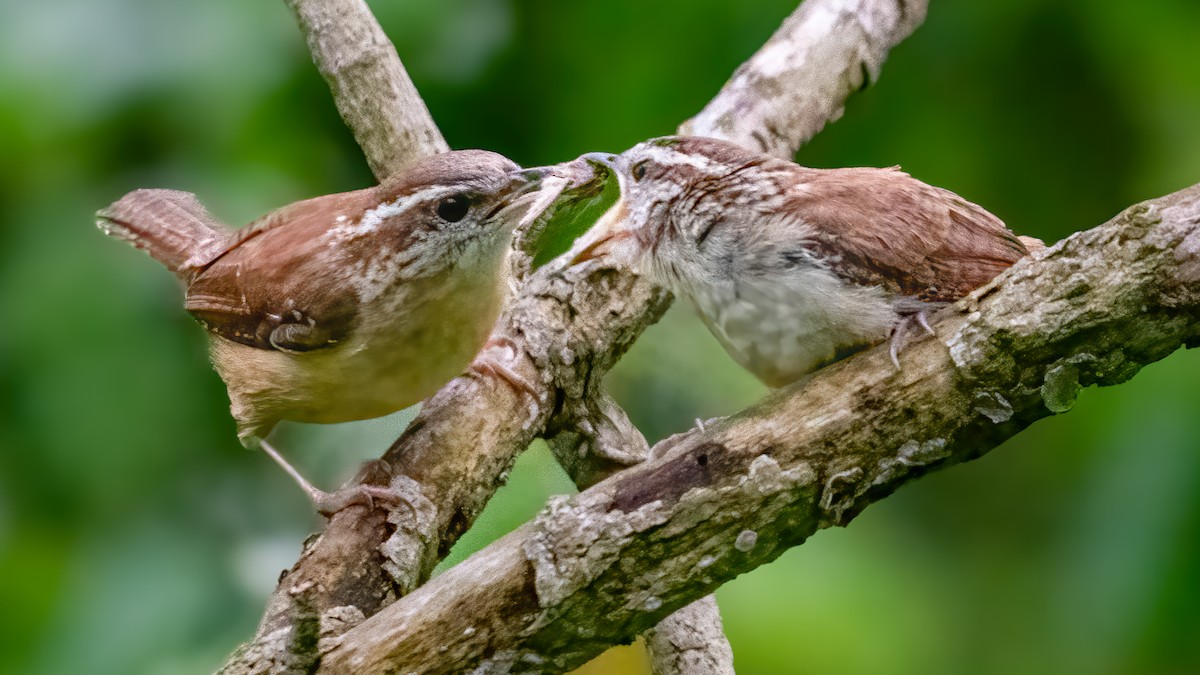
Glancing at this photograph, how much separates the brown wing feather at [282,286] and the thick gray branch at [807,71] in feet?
4.11

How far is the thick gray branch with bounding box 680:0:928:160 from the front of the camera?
313 cm

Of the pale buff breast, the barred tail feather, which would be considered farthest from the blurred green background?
the pale buff breast

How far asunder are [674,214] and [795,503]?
0.56m

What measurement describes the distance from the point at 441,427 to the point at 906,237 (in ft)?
3.52

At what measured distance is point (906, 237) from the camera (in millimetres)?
1695

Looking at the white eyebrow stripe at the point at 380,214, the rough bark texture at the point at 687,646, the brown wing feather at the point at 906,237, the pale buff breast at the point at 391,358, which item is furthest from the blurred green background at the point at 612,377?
the brown wing feather at the point at 906,237

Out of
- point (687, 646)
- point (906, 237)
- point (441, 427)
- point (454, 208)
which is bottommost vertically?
point (687, 646)

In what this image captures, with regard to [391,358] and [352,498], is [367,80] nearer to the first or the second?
[391,358]

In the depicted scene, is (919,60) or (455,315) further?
(919,60)

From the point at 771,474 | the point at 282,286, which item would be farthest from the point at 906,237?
the point at 282,286

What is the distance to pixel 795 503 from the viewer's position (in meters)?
1.67

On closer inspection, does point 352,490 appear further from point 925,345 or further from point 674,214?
point 925,345

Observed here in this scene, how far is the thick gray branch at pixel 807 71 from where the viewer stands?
3.13 m

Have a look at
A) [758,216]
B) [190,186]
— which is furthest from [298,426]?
[758,216]
